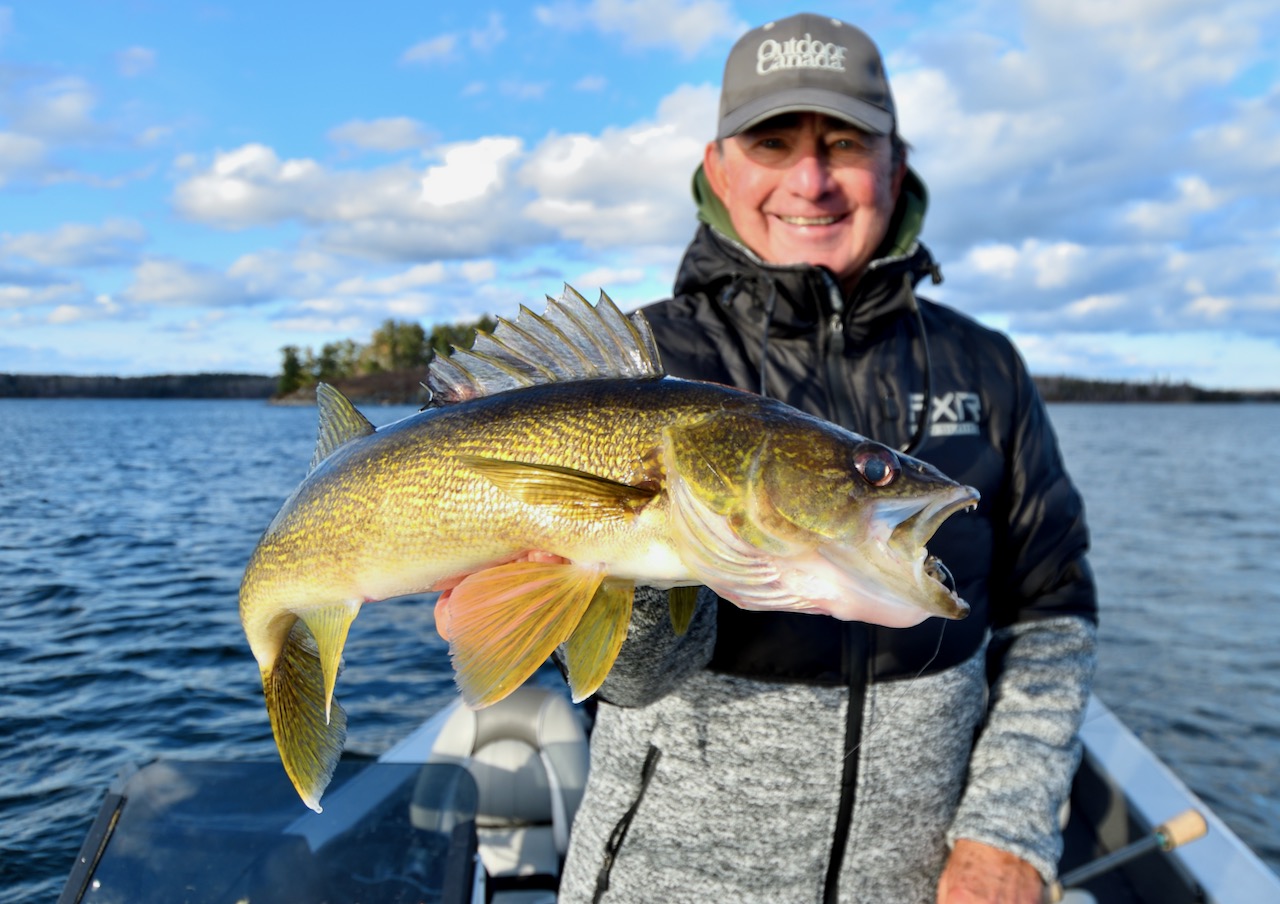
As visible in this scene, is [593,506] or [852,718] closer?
[593,506]

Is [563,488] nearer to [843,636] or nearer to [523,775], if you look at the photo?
[843,636]

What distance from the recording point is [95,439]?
161 ft

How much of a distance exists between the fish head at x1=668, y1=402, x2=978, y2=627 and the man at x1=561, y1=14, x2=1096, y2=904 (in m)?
0.35

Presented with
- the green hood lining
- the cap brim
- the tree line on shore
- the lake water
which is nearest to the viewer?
the cap brim

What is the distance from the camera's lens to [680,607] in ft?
6.93

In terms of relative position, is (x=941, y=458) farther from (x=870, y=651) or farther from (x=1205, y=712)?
(x=1205, y=712)

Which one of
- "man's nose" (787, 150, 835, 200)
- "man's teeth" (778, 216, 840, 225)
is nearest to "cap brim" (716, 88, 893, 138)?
"man's nose" (787, 150, 835, 200)

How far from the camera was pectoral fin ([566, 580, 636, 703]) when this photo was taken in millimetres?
1880

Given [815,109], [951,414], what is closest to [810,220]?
[815,109]

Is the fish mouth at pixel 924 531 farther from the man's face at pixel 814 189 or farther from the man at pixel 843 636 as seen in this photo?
the man's face at pixel 814 189

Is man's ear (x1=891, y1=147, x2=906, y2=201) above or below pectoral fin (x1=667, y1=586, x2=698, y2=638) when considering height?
above

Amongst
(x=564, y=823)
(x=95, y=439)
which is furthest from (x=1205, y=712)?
(x=95, y=439)

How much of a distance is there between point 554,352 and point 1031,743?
1975 millimetres

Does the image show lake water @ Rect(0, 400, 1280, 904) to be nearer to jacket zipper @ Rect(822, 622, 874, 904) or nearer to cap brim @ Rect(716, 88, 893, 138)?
jacket zipper @ Rect(822, 622, 874, 904)
